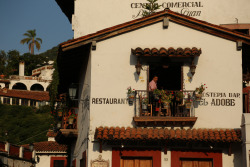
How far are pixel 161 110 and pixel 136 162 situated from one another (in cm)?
213

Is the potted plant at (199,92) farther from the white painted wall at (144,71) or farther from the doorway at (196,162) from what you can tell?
the doorway at (196,162)

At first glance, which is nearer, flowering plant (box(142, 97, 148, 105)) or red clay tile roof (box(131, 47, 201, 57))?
flowering plant (box(142, 97, 148, 105))

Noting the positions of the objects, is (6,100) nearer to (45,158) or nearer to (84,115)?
(45,158)

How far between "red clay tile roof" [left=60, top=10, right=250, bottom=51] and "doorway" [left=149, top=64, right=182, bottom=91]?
2.02 metres

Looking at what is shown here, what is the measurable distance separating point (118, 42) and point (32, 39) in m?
102

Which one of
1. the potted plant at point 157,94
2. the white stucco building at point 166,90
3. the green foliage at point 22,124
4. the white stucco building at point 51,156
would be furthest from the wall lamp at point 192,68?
the green foliage at point 22,124

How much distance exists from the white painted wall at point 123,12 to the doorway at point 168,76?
4.64 m

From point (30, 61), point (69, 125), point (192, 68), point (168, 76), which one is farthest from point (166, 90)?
point (30, 61)

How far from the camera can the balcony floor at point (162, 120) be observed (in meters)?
18.1

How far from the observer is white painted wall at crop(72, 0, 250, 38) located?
82.8 ft

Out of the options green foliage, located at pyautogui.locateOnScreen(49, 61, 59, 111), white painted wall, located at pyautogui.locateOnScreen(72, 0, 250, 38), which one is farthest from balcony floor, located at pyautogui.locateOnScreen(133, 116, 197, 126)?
white painted wall, located at pyautogui.locateOnScreen(72, 0, 250, 38)

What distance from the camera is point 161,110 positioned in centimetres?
1898

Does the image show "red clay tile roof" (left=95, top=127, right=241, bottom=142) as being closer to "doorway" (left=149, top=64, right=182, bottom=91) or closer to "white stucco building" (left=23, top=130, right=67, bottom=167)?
"doorway" (left=149, top=64, right=182, bottom=91)

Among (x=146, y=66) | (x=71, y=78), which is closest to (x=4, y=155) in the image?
(x=71, y=78)
